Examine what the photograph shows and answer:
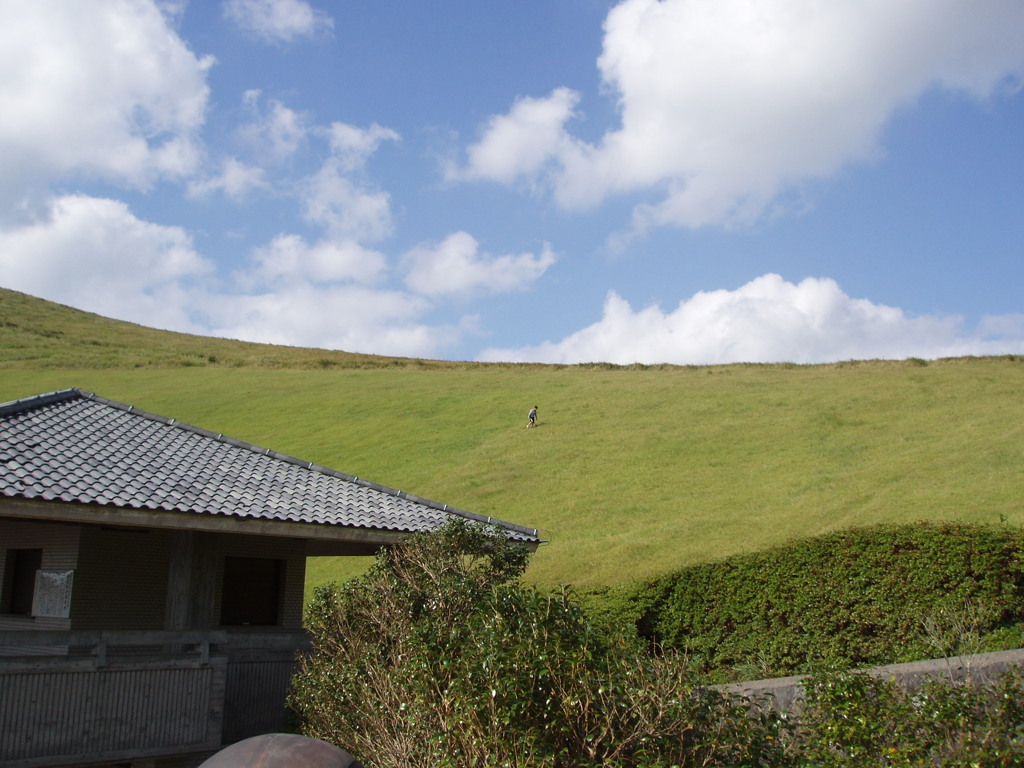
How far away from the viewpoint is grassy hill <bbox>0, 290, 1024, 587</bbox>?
88.0 ft

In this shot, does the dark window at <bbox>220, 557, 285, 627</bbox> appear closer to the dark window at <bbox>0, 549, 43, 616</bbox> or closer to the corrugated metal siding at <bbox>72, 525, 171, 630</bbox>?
the corrugated metal siding at <bbox>72, 525, 171, 630</bbox>

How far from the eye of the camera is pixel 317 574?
2895 centimetres

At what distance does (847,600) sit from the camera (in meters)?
14.5

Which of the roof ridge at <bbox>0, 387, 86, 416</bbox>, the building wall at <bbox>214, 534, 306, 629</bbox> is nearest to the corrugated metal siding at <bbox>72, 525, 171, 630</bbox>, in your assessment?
the building wall at <bbox>214, 534, 306, 629</bbox>

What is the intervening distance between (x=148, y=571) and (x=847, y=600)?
1177 cm

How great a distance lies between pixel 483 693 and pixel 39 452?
893 cm

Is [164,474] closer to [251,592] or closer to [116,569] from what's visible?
[116,569]

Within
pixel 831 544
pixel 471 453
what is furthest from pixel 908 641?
pixel 471 453

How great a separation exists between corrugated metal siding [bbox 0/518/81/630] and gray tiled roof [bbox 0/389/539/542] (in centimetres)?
156

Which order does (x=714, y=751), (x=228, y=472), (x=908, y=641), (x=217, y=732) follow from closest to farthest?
(x=714, y=751) < (x=217, y=732) < (x=908, y=641) < (x=228, y=472)

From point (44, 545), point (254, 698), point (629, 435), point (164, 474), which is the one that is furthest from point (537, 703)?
point (629, 435)

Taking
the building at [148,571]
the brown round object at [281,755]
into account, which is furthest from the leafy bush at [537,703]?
the building at [148,571]

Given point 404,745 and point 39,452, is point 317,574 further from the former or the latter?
point 404,745

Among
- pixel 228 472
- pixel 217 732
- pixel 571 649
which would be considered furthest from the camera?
pixel 228 472
